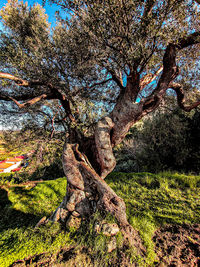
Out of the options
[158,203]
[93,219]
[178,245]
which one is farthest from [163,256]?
[158,203]

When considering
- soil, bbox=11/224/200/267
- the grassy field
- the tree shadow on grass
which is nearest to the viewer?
soil, bbox=11/224/200/267

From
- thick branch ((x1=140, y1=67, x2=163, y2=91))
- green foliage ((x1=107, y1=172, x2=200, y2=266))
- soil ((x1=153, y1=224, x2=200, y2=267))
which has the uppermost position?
thick branch ((x1=140, y1=67, x2=163, y2=91))

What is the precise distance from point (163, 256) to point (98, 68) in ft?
23.4

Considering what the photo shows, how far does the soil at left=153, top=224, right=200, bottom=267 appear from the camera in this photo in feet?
7.62

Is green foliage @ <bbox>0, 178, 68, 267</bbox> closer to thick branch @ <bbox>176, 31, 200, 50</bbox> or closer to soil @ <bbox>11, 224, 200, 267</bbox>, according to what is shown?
soil @ <bbox>11, 224, 200, 267</bbox>


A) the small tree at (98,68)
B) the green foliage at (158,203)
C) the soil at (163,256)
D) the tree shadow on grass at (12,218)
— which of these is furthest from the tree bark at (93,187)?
the tree shadow on grass at (12,218)

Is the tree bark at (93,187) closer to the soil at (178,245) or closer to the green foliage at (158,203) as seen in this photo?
the soil at (178,245)

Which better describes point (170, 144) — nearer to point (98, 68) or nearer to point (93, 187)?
point (98, 68)

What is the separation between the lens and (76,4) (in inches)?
160

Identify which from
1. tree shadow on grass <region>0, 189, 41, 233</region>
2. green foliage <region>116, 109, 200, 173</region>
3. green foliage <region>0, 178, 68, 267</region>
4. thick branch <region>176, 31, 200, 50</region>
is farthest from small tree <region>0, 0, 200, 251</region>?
green foliage <region>116, 109, 200, 173</region>

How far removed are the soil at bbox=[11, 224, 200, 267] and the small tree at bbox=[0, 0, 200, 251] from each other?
587mm

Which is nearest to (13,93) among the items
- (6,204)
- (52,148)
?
(52,148)

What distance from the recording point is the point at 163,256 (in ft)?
8.03

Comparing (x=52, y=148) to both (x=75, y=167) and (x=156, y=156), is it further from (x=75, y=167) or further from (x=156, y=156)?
(x=156, y=156)
